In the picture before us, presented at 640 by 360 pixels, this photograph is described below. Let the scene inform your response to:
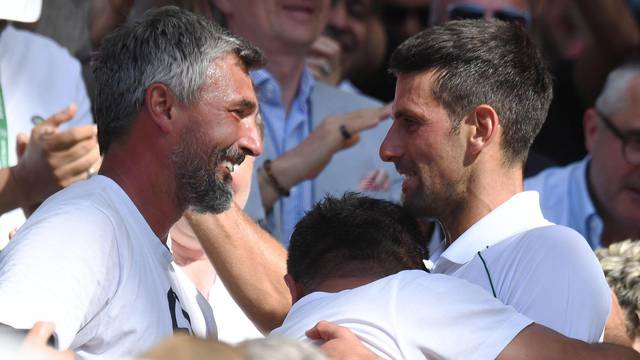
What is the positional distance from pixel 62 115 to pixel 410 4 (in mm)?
2805

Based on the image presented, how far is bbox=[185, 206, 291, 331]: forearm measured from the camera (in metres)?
3.88

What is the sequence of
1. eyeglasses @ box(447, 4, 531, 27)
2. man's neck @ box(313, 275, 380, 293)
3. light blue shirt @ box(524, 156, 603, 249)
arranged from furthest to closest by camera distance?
eyeglasses @ box(447, 4, 531, 27), light blue shirt @ box(524, 156, 603, 249), man's neck @ box(313, 275, 380, 293)

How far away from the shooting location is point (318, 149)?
4.76m

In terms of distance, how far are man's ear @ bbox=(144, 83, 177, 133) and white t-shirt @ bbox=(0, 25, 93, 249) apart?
1.22m

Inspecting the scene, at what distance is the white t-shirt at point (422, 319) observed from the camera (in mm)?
2637

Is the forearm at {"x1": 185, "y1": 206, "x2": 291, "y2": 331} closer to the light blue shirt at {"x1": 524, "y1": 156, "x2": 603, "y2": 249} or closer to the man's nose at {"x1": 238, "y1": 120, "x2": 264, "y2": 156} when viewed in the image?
the man's nose at {"x1": 238, "y1": 120, "x2": 264, "y2": 156}

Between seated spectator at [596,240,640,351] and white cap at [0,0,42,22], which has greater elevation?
white cap at [0,0,42,22]

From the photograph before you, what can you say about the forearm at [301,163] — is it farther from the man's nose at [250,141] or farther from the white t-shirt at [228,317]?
the man's nose at [250,141]

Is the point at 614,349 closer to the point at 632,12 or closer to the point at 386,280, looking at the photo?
the point at 386,280

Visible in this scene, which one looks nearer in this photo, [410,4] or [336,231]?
[336,231]

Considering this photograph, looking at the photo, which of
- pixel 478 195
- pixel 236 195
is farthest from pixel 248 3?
pixel 478 195

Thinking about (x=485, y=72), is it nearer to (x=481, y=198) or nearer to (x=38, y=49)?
(x=481, y=198)

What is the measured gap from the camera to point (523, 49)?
141 inches

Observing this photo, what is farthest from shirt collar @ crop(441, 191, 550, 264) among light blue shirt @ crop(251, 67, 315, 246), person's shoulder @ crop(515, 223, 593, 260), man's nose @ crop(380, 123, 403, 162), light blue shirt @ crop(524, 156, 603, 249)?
light blue shirt @ crop(524, 156, 603, 249)
